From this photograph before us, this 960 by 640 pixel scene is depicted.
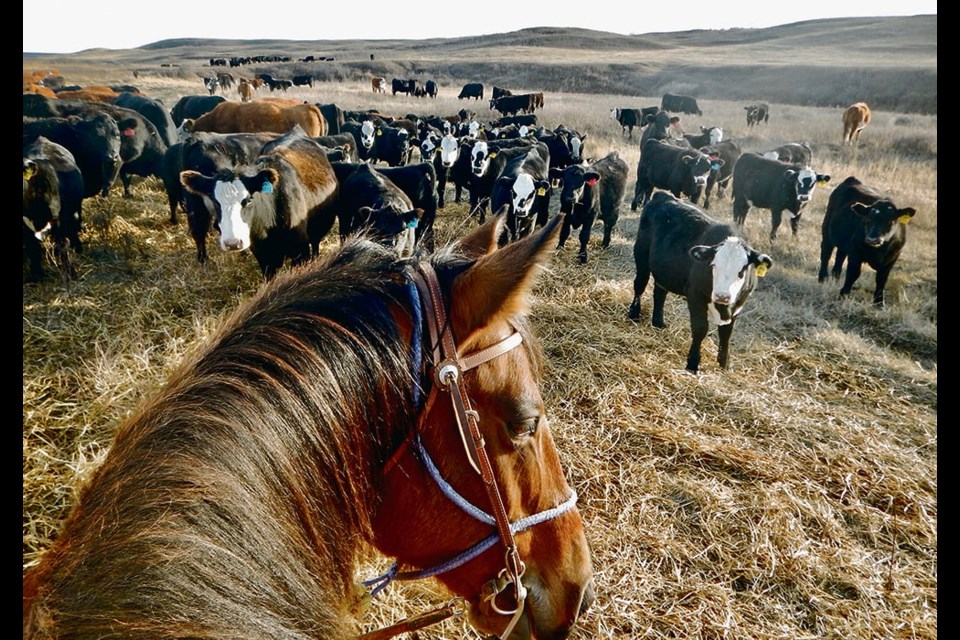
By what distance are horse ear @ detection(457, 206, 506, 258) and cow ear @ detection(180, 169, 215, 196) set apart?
5.31 meters

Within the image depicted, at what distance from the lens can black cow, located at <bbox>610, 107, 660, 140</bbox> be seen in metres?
27.1

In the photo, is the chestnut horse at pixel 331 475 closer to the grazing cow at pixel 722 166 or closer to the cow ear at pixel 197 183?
the cow ear at pixel 197 183

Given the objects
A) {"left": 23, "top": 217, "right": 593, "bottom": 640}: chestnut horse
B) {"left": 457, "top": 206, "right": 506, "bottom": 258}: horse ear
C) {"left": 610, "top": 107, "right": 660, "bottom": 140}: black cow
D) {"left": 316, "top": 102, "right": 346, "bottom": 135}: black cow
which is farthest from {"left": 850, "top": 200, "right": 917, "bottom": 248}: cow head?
{"left": 316, "top": 102, "right": 346, "bottom": 135}: black cow

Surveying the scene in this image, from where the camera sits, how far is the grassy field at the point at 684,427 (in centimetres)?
317

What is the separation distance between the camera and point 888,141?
21.9 metres

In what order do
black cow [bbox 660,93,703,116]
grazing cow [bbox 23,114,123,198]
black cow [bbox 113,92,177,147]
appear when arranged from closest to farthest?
→ grazing cow [bbox 23,114,123,198]
black cow [bbox 113,92,177,147]
black cow [bbox 660,93,703,116]

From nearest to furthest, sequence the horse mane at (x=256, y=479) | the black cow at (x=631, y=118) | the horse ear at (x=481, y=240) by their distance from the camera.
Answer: the horse mane at (x=256, y=479)
the horse ear at (x=481, y=240)
the black cow at (x=631, y=118)

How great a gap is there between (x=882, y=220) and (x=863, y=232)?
31 cm

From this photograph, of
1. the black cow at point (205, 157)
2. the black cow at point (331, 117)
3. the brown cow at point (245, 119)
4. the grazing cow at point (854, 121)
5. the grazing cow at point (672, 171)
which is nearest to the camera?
the black cow at point (205, 157)

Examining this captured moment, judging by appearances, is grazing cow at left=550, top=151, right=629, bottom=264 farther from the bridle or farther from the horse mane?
the horse mane

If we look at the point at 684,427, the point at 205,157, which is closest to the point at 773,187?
the point at 684,427

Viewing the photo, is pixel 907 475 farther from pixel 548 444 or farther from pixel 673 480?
pixel 548 444

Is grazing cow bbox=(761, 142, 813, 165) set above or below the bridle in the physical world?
above

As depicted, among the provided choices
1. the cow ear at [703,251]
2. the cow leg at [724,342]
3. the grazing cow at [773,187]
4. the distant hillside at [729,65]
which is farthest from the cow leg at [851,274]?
the distant hillside at [729,65]
